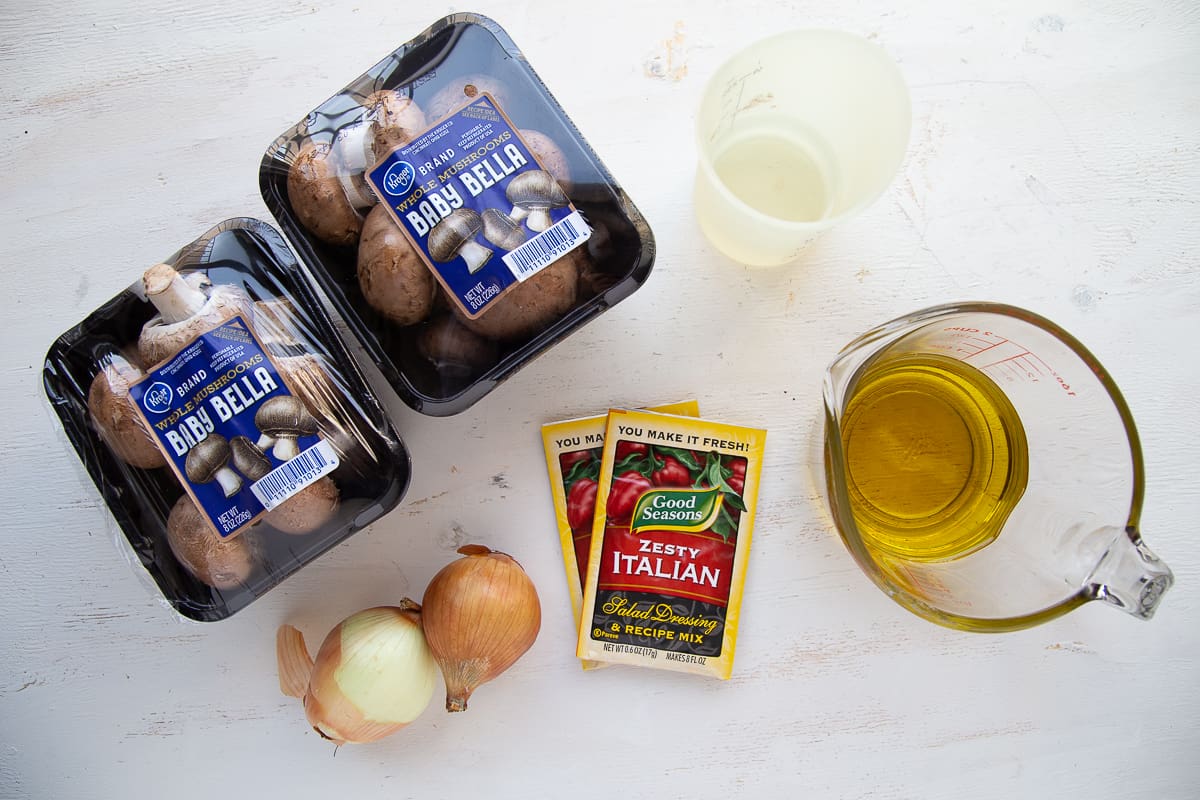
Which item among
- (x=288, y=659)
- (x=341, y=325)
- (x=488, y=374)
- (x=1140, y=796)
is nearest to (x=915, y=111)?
(x=488, y=374)

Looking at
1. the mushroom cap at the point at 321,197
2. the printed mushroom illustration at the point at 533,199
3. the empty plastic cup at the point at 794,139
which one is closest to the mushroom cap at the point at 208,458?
the mushroom cap at the point at 321,197

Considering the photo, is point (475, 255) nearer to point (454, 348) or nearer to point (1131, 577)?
point (454, 348)

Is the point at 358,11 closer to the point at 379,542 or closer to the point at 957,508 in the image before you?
the point at 379,542

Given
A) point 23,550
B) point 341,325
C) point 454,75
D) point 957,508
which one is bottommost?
point 957,508

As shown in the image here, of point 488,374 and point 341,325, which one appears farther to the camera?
point 341,325

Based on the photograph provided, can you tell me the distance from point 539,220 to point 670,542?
0.43m

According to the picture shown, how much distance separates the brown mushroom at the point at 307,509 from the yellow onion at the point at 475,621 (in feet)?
0.58

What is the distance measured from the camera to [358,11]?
0.92 m

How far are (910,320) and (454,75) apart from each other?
52 centimetres

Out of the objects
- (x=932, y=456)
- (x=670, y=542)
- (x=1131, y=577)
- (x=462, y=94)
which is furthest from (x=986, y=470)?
(x=462, y=94)

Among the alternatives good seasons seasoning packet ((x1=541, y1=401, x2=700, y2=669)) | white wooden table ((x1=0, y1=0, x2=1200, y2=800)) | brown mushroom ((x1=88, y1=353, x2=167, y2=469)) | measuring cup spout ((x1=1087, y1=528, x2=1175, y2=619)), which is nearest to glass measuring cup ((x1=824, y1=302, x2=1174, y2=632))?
measuring cup spout ((x1=1087, y1=528, x2=1175, y2=619))

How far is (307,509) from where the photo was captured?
701 millimetres

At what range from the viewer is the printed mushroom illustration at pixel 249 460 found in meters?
0.68

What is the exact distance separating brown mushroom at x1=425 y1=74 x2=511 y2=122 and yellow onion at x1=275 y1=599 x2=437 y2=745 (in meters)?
0.56
